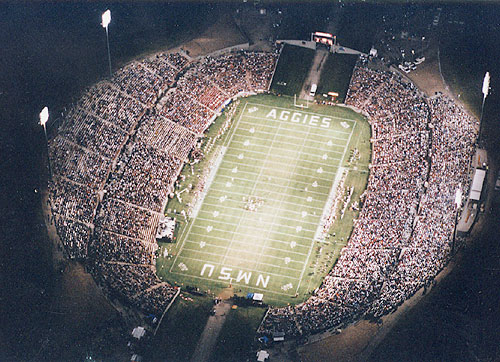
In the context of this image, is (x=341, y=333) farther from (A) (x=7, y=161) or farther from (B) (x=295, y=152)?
(A) (x=7, y=161)

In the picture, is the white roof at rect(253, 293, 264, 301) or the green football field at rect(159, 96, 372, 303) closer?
the white roof at rect(253, 293, 264, 301)

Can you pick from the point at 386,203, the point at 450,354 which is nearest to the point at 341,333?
the point at 450,354

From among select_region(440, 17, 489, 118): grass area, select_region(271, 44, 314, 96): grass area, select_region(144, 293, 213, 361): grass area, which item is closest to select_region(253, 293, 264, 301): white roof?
select_region(144, 293, 213, 361): grass area

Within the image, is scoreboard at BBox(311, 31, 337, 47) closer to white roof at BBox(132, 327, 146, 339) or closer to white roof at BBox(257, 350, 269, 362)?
white roof at BBox(257, 350, 269, 362)

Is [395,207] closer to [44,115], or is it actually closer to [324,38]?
[324,38]

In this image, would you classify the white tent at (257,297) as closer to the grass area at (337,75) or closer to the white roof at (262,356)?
the white roof at (262,356)

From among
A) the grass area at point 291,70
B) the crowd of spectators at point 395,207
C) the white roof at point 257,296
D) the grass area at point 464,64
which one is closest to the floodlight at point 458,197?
the crowd of spectators at point 395,207
